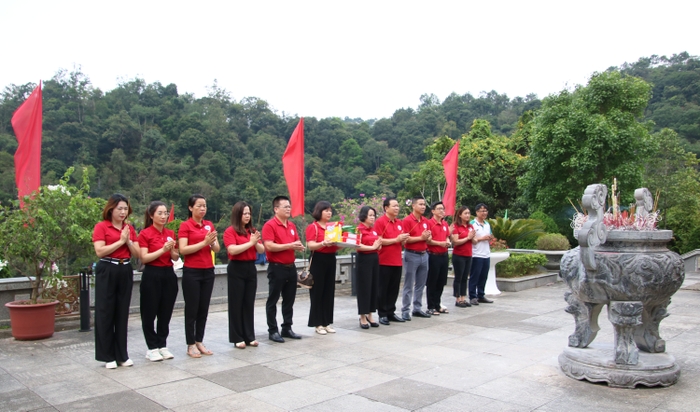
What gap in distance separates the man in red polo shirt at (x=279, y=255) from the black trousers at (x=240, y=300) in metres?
0.24

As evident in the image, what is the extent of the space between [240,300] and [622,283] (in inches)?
138

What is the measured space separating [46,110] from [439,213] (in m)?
34.3

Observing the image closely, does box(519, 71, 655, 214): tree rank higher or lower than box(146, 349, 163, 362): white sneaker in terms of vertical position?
higher

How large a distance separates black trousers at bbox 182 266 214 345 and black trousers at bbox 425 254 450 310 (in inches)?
129

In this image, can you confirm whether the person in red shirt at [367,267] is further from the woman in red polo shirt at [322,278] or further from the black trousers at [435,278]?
the black trousers at [435,278]

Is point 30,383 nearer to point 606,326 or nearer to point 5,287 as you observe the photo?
point 5,287

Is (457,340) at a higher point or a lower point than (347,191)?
lower

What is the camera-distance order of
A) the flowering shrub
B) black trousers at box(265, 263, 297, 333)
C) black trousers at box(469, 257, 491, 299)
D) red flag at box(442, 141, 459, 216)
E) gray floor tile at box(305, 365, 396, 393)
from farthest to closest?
red flag at box(442, 141, 459, 216) < black trousers at box(469, 257, 491, 299) < black trousers at box(265, 263, 297, 333) < the flowering shrub < gray floor tile at box(305, 365, 396, 393)

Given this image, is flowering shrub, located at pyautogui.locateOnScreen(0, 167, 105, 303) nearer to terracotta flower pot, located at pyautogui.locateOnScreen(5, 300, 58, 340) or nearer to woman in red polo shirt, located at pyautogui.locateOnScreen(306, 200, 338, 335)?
terracotta flower pot, located at pyautogui.locateOnScreen(5, 300, 58, 340)

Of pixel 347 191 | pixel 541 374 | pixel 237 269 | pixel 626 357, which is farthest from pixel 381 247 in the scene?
pixel 347 191

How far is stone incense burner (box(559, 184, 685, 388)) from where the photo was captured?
4016mm

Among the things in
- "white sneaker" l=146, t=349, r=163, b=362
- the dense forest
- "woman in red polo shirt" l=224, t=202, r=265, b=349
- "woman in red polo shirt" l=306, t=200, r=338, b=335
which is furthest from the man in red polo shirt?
the dense forest

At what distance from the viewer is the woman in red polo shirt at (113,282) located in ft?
15.4

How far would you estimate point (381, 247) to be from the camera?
6.83 metres
